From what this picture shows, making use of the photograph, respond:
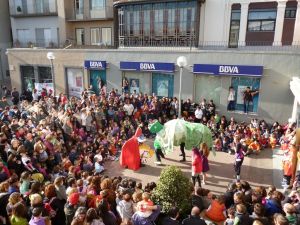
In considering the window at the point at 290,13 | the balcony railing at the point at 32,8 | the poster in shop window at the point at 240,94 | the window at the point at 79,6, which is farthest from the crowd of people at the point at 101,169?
the balcony railing at the point at 32,8

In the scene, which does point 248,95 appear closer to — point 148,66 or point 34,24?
point 148,66

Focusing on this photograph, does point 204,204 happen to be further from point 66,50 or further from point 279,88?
point 66,50

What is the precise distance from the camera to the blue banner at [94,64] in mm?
19525

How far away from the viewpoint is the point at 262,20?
17.1 m

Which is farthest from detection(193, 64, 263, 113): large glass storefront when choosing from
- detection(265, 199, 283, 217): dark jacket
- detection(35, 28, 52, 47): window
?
detection(35, 28, 52, 47): window

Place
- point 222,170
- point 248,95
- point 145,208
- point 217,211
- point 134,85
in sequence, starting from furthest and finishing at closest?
point 134,85, point 248,95, point 222,170, point 217,211, point 145,208

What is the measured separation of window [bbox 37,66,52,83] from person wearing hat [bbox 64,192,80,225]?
18.1 m

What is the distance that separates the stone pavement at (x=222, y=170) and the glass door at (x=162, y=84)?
6.04 meters

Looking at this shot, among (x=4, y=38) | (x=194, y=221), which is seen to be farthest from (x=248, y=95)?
(x=4, y=38)

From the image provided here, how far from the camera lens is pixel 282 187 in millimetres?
9750

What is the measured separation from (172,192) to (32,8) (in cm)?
2578

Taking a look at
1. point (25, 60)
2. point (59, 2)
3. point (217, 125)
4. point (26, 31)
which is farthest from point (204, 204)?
point (26, 31)

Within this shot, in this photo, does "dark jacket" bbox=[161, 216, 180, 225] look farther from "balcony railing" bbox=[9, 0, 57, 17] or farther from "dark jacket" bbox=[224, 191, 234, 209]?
"balcony railing" bbox=[9, 0, 57, 17]

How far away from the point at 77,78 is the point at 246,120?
12.2 m
